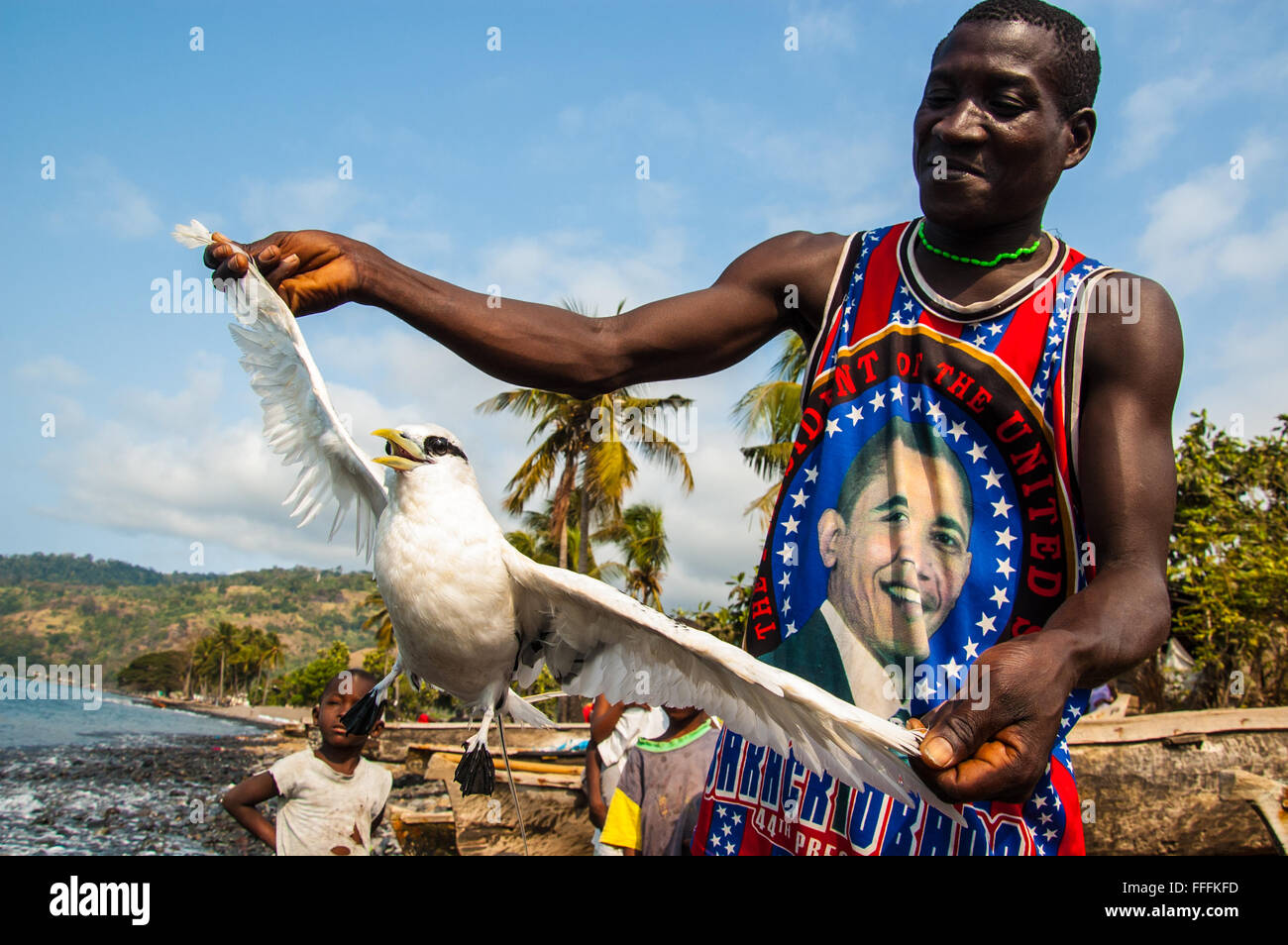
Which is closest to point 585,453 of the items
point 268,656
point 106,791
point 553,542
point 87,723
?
point 553,542

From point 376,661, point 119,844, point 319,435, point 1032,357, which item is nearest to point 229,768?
point 376,661

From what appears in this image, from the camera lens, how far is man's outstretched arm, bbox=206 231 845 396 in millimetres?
1927

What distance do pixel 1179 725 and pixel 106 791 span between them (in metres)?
22.8

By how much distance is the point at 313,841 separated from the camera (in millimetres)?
4988

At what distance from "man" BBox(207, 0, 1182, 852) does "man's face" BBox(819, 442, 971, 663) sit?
71 millimetres

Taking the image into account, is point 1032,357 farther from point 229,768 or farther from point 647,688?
point 229,768

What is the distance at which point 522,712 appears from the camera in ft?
10.7

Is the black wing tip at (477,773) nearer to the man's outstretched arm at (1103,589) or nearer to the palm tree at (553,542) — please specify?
the man's outstretched arm at (1103,589)

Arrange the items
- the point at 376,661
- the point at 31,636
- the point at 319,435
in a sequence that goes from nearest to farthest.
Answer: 1. the point at 319,435
2. the point at 376,661
3. the point at 31,636

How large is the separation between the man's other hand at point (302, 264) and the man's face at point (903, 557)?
4.13 ft

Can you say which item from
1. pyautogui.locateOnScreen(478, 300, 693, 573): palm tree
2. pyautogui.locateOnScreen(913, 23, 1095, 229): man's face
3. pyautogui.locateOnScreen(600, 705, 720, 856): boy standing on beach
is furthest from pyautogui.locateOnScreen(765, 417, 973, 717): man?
pyautogui.locateOnScreen(478, 300, 693, 573): palm tree

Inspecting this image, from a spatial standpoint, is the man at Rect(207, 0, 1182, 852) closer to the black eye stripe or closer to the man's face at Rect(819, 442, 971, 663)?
the man's face at Rect(819, 442, 971, 663)

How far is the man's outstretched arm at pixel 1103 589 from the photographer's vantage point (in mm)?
1381

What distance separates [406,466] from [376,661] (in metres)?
40.2
